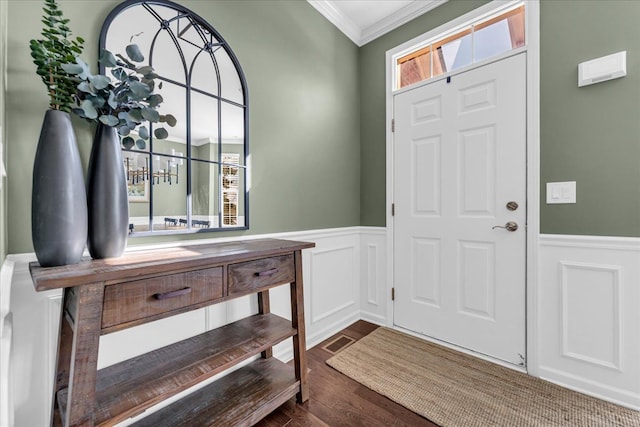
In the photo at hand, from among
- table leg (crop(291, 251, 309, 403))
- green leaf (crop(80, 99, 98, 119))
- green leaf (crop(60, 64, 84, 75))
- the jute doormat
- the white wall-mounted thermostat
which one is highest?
the white wall-mounted thermostat

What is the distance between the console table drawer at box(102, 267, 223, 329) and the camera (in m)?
0.88

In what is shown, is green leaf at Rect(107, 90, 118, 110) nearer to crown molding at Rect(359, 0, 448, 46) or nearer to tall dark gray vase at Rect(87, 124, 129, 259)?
tall dark gray vase at Rect(87, 124, 129, 259)

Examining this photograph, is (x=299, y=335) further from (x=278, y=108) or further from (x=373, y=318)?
(x=278, y=108)

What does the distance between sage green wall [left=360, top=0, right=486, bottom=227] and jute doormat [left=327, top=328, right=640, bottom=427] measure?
A: 3.60 ft

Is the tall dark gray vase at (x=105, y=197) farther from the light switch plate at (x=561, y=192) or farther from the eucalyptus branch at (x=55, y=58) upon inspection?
the light switch plate at (x=561, y=192)

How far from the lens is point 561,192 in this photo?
64.2 inches

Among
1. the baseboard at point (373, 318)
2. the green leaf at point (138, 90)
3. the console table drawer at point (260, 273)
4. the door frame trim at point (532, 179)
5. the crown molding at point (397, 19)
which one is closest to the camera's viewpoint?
the green leaf at point (138, 90)

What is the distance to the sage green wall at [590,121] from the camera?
4.77 feet

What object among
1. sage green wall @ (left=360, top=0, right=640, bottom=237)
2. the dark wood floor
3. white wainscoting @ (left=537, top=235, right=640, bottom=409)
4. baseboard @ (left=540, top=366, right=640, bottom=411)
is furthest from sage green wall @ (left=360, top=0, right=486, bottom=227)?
baseboard @ (left=540, top=366, right=640, bottom=411)

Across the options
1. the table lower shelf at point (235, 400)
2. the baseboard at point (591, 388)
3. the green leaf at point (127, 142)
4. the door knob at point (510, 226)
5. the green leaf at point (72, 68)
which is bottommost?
the baseboard at point (591, 388)

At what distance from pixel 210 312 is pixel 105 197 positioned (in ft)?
2.60

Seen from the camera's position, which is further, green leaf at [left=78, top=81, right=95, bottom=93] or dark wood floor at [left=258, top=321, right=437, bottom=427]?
dark wood floor at [left=258, top=321, right=437, bottom=427]

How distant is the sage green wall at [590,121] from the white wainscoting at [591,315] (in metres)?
0.12

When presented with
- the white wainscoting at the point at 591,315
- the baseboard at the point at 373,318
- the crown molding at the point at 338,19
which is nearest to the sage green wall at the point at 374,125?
the crown molding at the point at 338,19
